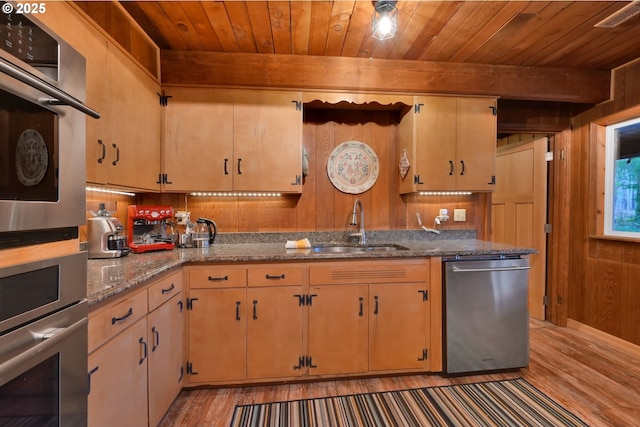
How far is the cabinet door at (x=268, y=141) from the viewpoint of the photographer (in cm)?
239

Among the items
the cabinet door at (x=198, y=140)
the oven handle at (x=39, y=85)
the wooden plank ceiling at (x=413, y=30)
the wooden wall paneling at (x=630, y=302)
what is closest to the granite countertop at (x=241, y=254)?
the cabinet door at (x=198, y=140)

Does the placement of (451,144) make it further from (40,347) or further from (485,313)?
(40,347)

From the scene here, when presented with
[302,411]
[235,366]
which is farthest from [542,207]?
[235,366]

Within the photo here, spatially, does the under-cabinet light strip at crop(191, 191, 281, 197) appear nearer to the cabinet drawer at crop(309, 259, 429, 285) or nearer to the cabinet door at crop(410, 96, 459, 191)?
the cabinet drawer at crop(309, 259, 429, 285)

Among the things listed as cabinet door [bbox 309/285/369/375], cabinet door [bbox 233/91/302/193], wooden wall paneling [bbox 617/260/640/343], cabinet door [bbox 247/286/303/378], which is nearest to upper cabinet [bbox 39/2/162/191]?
cabinet door [bbox 233/91/302/193]

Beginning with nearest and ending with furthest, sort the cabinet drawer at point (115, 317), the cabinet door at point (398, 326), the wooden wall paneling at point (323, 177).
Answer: the cabinet drawer at point (115, 317)
the cabinet door at point (398, 326)
the wooden wall paneling at point (323, 177)

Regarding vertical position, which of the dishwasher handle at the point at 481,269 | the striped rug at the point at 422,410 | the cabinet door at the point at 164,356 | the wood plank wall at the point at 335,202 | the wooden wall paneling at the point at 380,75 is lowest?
the striped rug at the point at 422,410

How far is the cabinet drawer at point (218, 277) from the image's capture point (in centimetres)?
198

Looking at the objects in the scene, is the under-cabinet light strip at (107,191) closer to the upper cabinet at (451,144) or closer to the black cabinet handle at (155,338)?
the black cabinet handle at (155,338)

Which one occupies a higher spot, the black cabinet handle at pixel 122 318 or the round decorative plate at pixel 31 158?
the round decorative plate at pixel 31 158

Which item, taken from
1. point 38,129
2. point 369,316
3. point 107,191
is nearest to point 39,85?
point 38,129

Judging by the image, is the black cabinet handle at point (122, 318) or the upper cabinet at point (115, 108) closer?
the black cabinet handle at point (122, 318)

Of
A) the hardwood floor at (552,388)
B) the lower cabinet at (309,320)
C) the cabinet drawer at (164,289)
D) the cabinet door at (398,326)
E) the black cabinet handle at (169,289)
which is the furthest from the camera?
the cabinet door at (398,326)

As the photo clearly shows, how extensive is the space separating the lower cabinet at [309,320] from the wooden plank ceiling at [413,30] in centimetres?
166
